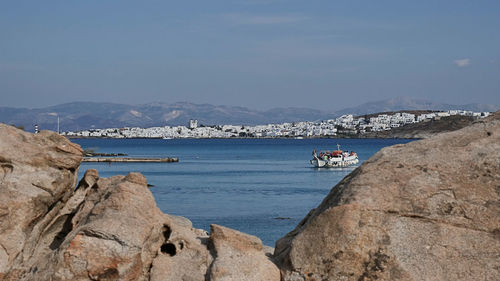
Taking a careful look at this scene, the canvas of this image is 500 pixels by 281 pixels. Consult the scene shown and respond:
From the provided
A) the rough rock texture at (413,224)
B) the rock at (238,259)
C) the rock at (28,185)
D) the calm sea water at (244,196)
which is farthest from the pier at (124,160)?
the rough rock texture at (413,224)

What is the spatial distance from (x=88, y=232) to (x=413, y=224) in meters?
4.80

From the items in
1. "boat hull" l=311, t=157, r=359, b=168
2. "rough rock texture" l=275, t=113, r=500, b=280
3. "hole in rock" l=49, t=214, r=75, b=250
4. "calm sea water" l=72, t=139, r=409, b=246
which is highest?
"rough rock texture" l=275, t=113, r=500, b=280

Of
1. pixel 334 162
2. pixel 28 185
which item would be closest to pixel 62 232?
pixel 28 185

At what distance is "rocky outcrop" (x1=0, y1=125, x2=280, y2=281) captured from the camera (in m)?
10.4

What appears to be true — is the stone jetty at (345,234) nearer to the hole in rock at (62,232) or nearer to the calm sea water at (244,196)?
the hole in rock at (62,232)

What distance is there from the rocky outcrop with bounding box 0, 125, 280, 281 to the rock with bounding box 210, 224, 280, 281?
0.05ft

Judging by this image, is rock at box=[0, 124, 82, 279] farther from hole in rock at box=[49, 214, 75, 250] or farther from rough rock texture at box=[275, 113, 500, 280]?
rough rock texture at box=[275, 113, 500, 280]

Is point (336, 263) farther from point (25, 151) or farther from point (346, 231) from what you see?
point (25, 151)

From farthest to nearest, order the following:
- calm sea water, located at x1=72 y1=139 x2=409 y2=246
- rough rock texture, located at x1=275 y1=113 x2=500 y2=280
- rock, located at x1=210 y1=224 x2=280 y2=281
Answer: calm sea water, located at x1=72 y1=139 x2=409 y2=246
rock, located at x1=210 y1=224 x2=280 y2=281
rough rock texture, located at x1=275 y1=113 x2=500 y2=280

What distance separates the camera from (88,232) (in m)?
10.5

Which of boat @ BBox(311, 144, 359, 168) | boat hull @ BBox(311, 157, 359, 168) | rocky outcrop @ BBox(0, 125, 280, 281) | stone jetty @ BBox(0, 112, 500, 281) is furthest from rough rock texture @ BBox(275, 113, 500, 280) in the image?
boat @ BBox(311, 144, 359, 168)

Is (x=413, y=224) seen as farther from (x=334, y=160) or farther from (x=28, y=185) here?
(x=334, y=160)

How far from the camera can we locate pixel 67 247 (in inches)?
413

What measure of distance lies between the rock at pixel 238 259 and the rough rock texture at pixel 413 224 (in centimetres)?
31
